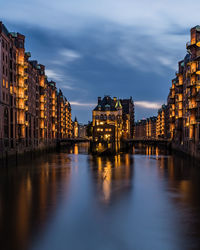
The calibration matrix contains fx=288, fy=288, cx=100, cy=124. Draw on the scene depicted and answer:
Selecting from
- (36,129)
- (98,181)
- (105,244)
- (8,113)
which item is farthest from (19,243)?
(36,129)

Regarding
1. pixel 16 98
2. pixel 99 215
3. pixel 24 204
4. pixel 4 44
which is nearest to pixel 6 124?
pixel 16 98

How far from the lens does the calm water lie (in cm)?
2000

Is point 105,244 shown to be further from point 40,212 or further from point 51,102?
point 51,102

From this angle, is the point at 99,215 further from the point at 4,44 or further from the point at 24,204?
the point at 4,44

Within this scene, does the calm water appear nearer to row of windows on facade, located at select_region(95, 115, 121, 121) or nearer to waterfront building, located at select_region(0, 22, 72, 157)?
waterfront building, located at select_region(0, 22, 72, 157)

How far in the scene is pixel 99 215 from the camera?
86.5ft

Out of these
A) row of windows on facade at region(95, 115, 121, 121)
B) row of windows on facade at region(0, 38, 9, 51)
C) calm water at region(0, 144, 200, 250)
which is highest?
row of windows on facade at region(0, 38, 9, 51)

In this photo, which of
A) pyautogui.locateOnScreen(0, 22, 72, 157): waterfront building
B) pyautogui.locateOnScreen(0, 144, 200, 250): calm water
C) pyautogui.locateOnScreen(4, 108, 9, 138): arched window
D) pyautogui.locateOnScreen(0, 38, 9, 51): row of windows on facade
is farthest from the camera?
pyautogui.locateOnScreen(4, 108, 9, 138): arched window

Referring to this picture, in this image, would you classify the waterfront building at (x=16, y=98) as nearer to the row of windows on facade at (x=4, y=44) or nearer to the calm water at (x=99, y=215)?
the row of windows on facade at (x=4, y=44)

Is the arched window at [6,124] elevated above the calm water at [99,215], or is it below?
above

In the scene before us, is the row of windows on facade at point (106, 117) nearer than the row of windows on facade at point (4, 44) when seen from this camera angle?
No

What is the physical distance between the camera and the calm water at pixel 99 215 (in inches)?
787

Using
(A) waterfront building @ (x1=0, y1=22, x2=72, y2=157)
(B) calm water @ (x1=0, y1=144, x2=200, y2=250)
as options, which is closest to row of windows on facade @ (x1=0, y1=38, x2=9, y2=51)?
(A) waterfront building @ (x1=0, y1=22, x2=72, y2=157)

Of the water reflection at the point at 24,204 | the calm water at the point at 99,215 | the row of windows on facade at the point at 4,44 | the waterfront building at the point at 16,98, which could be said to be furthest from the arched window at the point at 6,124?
the calm water at the point at 99,215
